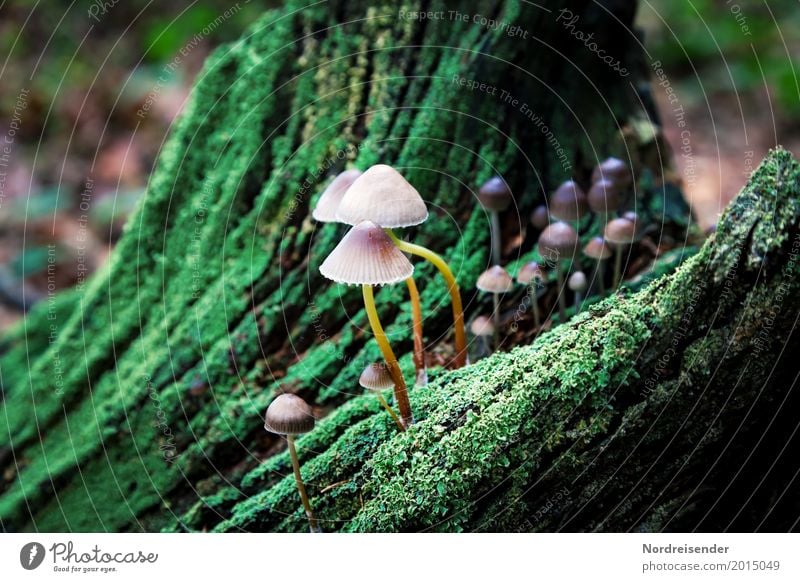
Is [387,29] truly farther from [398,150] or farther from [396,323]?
[396,323]

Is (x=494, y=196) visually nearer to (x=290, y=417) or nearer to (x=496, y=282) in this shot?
(x=496, y=282)

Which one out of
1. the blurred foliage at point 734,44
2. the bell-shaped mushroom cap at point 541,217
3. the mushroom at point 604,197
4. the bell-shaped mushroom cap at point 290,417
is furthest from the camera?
the blurred foliage at point 734,44

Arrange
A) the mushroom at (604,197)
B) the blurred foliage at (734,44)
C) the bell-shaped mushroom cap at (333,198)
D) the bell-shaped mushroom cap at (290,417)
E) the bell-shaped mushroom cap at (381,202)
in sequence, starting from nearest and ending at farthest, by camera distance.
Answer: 1. the bell-shaped mushroom cap at (381,202)
2. the bell-shaped mushroom cap at (290,417)
3. the bell-shaped mushroom cap at (333,198)
4. the mushroom at (604,197)
5. the blurred foliage at (734,44)

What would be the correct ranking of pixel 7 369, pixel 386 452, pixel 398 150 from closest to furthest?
1. pixel 386 452
2. pixel 398 150
3. pixel 7 369

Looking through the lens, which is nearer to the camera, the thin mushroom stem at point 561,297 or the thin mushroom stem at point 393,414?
the thin mushroom stem at point 393,414

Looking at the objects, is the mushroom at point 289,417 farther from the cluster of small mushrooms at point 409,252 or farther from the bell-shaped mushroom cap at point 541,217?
the bell-shaped mushroom cap at point 541,217

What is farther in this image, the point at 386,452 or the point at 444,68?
the point at 444,68

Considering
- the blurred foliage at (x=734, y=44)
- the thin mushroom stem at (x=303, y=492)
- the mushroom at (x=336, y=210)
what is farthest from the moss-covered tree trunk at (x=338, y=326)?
the blurred foliage at (x=734, y=44)
